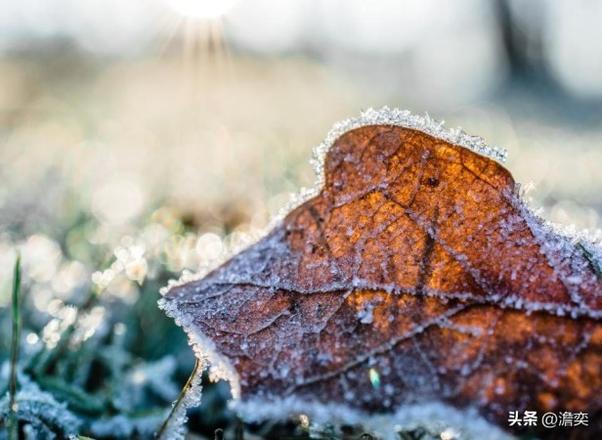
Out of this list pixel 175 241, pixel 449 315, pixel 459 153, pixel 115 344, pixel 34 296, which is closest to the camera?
pixel 449 315

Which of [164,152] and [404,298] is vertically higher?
[164,152]

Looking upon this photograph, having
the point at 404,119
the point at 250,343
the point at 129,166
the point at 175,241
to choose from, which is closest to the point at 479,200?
the point at 404,119

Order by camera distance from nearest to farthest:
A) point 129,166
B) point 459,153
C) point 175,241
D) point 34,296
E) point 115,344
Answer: point 459,153
point 115,344
point 34,296
point 175,241
point 129,166

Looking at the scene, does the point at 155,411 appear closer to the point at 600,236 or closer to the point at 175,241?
the point at 175,241
